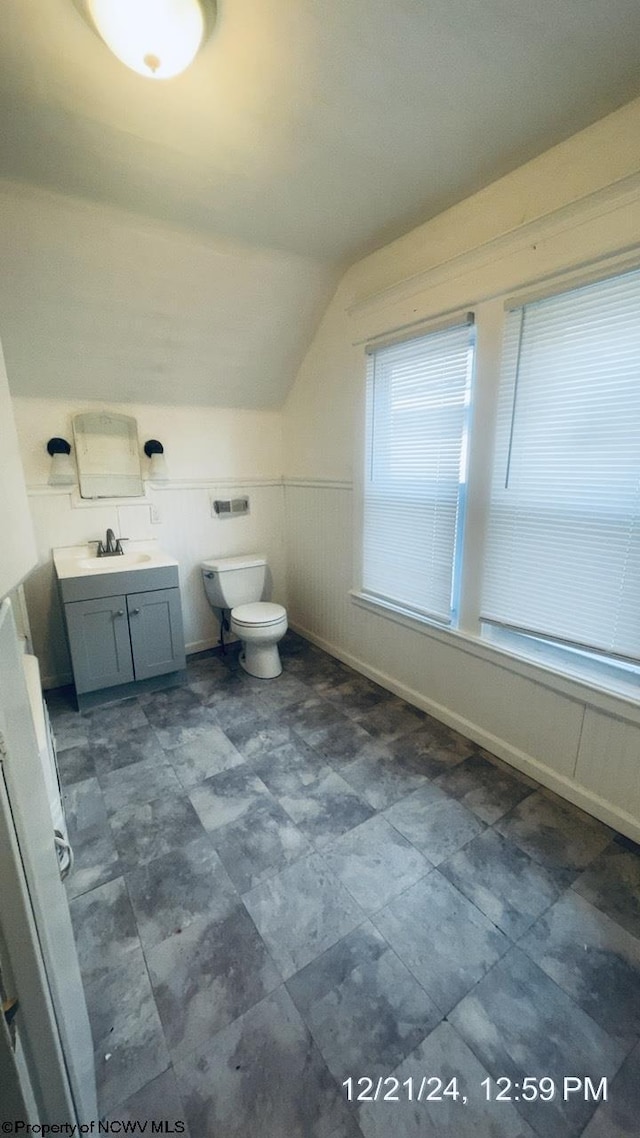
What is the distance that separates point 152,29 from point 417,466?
1.62m

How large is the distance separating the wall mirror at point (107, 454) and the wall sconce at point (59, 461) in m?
0.08

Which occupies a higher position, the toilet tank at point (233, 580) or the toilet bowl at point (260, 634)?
the toilet tank at point (233, 580)

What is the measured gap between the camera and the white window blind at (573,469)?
140 cm

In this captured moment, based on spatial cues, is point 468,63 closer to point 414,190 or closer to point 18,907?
point 414,190

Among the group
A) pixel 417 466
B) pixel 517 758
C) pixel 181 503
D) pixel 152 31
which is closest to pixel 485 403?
pixel 417 466

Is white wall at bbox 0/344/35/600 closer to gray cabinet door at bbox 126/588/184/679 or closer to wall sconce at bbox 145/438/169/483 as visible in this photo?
gray cabinet door at bbox 126/588/184/679

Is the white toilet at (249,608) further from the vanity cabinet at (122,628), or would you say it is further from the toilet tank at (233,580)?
the vanity cabinet at (122,628)

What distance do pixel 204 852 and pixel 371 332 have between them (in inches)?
97.3

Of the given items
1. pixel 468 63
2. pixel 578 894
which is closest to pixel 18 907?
pixel 578 894

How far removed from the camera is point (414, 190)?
167 cm

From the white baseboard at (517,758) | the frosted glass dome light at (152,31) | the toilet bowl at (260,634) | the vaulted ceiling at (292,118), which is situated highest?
the vaulted ceiling at (292,118)

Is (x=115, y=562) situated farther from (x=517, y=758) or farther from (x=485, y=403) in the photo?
(x=517, y=758)

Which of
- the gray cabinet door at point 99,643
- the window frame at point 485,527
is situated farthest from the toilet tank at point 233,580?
the window frame at point 485,527

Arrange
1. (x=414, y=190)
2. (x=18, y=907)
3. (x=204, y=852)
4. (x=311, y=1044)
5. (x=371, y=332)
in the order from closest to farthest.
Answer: (x=18, y=907)
(x=311, y=1044)
(x=204, y=852)
(x=414, y=190)
(x=371, y=332)
